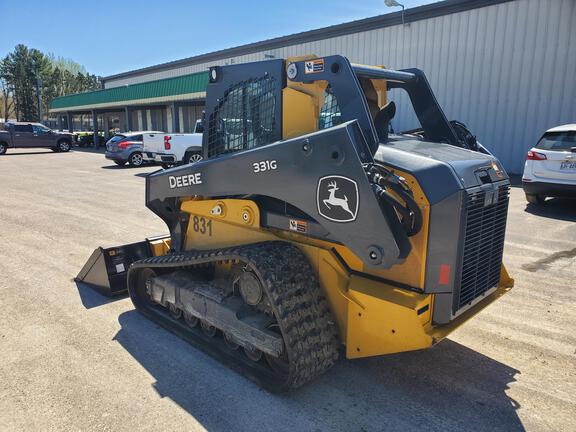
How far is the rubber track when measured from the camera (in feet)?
9.89

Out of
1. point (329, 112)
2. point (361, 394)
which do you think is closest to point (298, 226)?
point (329, 112)

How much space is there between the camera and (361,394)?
125 inches

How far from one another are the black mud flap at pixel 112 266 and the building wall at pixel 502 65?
47.0ft

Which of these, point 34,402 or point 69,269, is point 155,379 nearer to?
point 34,402

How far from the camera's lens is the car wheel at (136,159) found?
20.2 m

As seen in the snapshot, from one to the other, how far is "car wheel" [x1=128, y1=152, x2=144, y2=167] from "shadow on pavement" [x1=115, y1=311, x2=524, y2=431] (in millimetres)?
17667

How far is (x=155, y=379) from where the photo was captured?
11.2ft

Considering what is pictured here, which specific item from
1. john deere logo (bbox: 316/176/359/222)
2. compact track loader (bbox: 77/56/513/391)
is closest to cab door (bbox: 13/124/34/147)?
compact track loader (bbox: 77/56/513/391)

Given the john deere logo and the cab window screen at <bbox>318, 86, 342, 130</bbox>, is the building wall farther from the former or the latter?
the john deere logo

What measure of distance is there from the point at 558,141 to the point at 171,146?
45.9 feet

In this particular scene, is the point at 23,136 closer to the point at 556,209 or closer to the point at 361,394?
the point at 556,209

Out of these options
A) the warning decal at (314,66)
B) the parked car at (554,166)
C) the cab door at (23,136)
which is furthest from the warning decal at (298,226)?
the cab door at (23,136)

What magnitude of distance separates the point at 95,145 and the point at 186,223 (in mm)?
34233

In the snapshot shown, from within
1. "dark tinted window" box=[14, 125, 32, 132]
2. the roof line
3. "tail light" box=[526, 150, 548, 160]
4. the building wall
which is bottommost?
"tail light" box=[526, 150, 548, 160]
